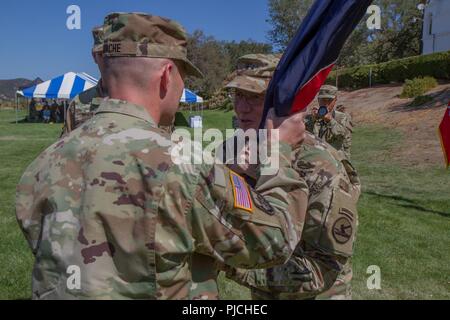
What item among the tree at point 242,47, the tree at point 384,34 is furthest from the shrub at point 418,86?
the tree at point 242,47

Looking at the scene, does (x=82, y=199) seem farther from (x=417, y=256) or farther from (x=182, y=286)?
(x=417, y=256)

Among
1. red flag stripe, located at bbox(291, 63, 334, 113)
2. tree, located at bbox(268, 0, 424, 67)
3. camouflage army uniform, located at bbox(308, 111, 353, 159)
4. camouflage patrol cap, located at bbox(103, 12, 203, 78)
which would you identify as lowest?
camouflage army uniform, located at bbox(308, 111, 353, 159)

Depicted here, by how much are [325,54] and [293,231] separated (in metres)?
0.89

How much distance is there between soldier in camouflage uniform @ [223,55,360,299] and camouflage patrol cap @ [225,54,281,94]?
1.91 ft

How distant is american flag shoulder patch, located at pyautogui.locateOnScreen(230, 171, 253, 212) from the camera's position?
62.4 inches

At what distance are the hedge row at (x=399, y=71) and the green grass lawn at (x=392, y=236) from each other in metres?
12.6

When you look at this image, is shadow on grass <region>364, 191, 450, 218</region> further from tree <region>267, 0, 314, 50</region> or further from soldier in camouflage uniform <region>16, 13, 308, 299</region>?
tree <region>267, 0, 314, 50</region>

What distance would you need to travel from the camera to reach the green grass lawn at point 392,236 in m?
5.30

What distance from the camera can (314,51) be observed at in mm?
2211

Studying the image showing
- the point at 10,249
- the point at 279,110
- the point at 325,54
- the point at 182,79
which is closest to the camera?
the point at 182,79

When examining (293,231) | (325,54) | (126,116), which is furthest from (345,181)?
(126,116)

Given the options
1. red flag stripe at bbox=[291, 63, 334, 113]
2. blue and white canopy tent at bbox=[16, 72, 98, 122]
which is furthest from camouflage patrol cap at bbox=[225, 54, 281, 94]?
blue and white canopy tent at bbox=[16, 72, 98, 122]

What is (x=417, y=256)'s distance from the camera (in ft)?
21.5

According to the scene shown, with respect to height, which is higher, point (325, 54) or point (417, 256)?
point (325, 54)
